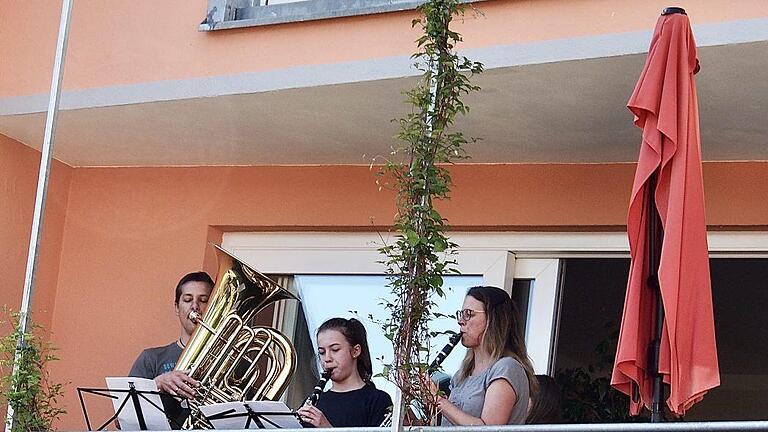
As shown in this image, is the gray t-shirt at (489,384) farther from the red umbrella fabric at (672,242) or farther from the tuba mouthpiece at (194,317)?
the tuba mouthpiece at (194,317)

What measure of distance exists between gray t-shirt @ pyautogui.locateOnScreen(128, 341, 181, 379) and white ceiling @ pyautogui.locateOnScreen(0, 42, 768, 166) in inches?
41.9

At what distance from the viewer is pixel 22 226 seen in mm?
7203

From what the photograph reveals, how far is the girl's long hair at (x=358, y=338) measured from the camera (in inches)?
240

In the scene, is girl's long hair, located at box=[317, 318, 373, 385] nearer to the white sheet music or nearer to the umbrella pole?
the white sheet music

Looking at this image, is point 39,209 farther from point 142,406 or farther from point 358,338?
point 358,338

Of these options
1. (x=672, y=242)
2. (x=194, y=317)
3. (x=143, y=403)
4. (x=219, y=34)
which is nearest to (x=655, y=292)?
(x=672, y=242)

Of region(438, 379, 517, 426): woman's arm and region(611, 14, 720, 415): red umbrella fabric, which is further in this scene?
region(438, 379, 517, 426): woman's arm

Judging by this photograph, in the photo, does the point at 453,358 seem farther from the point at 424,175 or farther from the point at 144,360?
the point at 424,175

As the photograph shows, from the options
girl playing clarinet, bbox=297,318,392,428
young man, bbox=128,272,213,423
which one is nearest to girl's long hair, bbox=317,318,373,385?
girl playing clarinet, bbox=297,318,392,428

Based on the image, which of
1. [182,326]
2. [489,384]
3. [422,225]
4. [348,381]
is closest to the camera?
[422,225]

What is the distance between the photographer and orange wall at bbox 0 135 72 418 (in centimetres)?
709

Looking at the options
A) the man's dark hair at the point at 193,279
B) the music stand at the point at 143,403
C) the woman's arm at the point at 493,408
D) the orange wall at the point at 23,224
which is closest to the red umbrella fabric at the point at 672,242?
the woman's arm at the point at 493,408

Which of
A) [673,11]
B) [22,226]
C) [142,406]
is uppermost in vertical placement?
[673,11]

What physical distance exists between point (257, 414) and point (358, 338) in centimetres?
95
